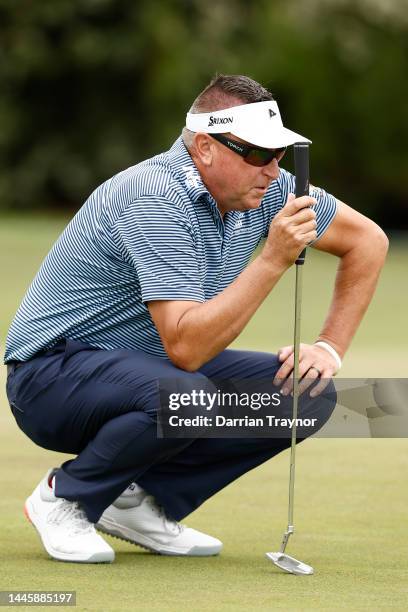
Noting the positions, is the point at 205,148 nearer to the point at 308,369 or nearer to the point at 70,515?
the point at 308,369

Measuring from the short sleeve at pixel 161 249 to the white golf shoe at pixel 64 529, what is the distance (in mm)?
888

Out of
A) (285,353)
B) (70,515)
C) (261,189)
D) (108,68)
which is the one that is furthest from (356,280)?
(108,68)

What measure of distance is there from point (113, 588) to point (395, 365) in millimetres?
7492

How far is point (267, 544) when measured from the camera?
546cm

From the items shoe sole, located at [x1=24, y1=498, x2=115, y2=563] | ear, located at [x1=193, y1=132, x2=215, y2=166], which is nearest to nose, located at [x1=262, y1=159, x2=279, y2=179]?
ear, located at [x1=193, y1=132, x2=215, y2=166]

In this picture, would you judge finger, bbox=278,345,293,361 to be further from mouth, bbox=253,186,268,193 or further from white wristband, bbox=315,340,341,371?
mouth, bbox=253,186,268,193

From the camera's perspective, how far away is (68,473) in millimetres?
5227

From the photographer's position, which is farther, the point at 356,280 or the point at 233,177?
the point at 356,280

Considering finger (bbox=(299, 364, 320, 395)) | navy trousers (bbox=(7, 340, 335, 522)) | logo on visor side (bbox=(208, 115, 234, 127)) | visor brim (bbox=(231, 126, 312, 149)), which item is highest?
logo on visor side (bbox=(208, 115, 234, 127))

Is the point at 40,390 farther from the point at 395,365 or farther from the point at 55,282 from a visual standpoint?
→ the point at 395,365

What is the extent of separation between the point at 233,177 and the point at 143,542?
4.76 feet

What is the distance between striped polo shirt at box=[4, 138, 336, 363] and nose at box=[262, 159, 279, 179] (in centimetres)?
22

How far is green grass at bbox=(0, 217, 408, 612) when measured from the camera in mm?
4484

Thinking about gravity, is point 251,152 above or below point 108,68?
below
